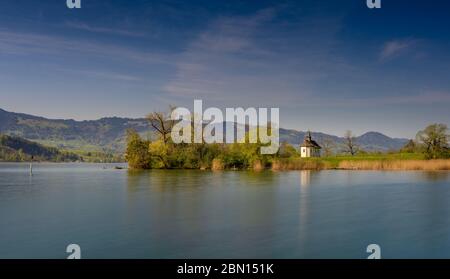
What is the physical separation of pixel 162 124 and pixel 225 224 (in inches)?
1554

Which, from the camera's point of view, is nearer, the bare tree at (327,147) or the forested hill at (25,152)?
the bare tree at (327,147)

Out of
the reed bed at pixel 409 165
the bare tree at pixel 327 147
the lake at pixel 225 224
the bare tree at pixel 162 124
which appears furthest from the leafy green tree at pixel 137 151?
the bare tree at pixel 327 147

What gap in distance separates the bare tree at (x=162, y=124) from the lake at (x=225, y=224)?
28484 mm

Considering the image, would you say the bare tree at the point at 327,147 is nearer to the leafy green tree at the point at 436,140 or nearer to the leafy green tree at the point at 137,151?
the leafy green tree at the point at 436,140

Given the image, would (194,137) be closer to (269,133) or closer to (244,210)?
(269,133)

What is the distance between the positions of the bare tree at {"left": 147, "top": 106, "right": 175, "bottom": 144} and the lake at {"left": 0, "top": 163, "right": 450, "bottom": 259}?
28484mm

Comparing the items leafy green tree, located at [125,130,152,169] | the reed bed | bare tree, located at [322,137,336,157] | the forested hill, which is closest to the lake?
the reed bed

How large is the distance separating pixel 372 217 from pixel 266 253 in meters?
7.48

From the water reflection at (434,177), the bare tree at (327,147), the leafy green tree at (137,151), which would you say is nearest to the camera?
the water reflection at (434,177)

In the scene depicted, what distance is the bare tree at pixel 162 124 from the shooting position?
5266 cm

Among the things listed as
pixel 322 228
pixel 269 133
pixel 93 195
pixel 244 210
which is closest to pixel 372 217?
pixel 322 228

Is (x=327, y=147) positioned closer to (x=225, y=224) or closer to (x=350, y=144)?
(x=350, y=144)

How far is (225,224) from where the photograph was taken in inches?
602
